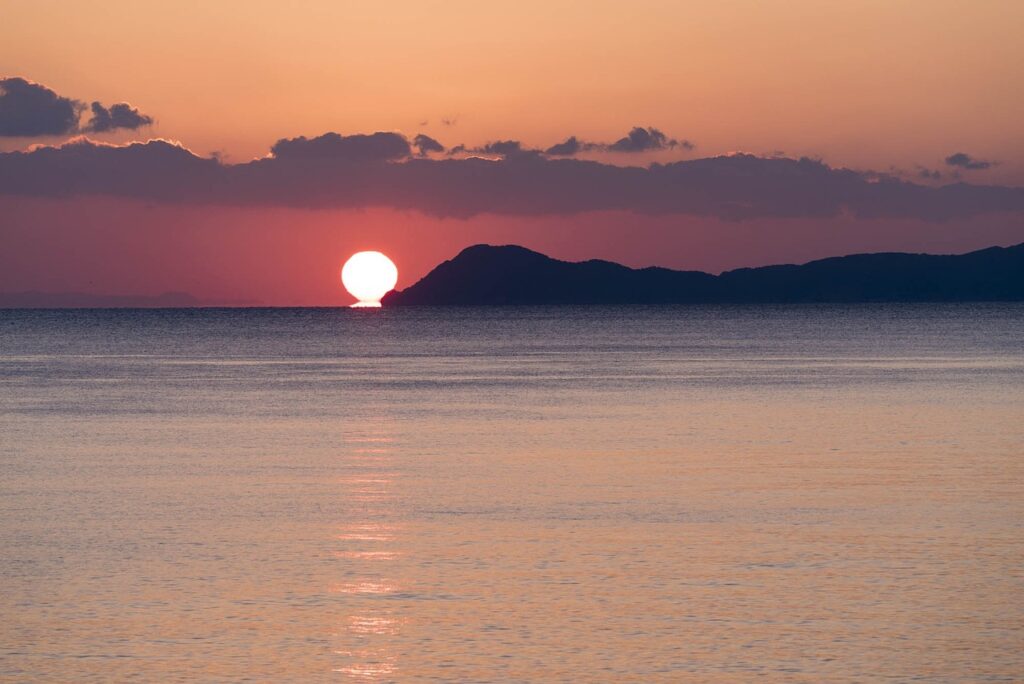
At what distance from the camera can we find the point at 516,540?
2486cm

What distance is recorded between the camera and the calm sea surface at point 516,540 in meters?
17.3

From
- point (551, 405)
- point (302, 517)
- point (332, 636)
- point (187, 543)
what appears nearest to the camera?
point (332, 636)

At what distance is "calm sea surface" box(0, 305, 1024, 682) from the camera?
17344 mm

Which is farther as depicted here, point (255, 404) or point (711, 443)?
point (255, 404)

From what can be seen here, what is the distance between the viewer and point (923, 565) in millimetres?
22391

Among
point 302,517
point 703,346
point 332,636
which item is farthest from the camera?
point 703,346

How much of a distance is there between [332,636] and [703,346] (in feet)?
354

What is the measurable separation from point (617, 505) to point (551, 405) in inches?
1124

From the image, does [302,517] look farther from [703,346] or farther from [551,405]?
[703,346]

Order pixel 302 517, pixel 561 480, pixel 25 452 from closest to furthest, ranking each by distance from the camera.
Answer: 1. pixel 302 517
2. pixel 561 480
3. pixel 25 452

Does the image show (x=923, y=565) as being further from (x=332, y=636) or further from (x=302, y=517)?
(x=302, y=517)

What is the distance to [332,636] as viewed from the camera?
18094 mm

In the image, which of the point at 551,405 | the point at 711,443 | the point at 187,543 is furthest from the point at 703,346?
the point at 187,543

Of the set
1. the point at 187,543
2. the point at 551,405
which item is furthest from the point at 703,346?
the point at 187,543
